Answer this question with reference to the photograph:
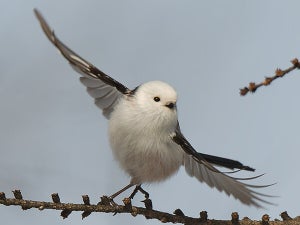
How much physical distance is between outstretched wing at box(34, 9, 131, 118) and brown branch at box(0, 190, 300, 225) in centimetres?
90

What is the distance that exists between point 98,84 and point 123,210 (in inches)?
38.7

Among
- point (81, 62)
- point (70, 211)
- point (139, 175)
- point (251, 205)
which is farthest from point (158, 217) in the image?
point (81, 62)

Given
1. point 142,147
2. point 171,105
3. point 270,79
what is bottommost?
point 270,79

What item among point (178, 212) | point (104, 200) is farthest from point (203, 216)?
point (104, 200)

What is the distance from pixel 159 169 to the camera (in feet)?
9.45

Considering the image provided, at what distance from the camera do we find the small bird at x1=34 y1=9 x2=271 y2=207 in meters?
2.78

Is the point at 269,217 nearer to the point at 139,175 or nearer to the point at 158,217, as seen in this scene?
the point at 158,217

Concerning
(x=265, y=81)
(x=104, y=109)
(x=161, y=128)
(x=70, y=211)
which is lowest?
(x=70, y=211)

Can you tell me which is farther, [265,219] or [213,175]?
[213,175]

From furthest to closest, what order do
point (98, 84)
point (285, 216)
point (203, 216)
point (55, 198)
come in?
point (98, 84) → point (203, 216) → point (285, 216) → point (55, 198)

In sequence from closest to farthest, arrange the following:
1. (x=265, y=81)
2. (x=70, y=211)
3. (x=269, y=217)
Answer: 1. (x=265, y=81)
2. (x=70, y=211)
3. (x=269, y=217)

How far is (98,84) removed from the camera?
9.97 feet

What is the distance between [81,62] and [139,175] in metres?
0.74

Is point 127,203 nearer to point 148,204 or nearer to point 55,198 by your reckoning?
point 148,204
